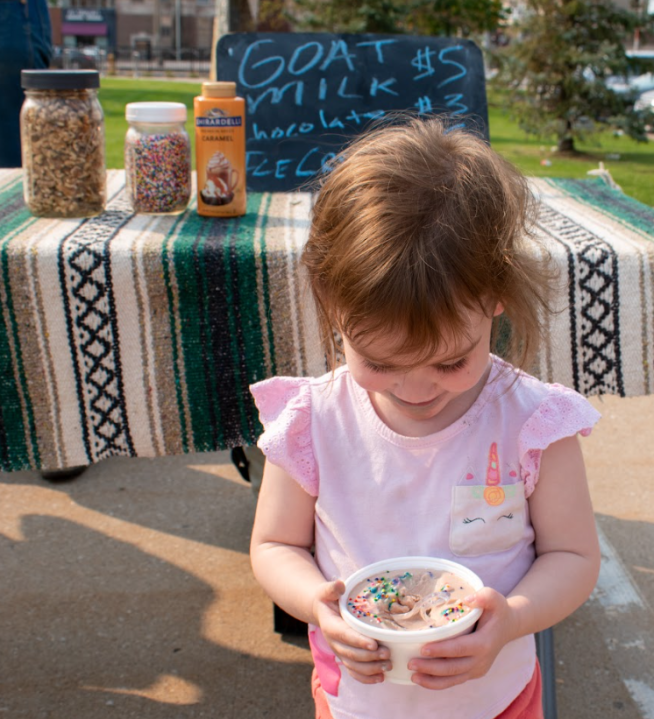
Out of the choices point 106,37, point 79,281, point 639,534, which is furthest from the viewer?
point 106,37

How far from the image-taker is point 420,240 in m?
1.09

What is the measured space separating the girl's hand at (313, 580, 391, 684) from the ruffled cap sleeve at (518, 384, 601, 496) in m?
0.33

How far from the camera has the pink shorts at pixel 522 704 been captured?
1287 mm

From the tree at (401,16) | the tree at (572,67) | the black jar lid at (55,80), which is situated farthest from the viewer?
the tree at (401,16)

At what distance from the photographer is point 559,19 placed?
402 inches

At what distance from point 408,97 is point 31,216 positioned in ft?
3.67

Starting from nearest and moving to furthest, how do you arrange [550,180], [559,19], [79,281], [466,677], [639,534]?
[466,677] < [79,281] < [550,180] < [639,534] < [559,19]

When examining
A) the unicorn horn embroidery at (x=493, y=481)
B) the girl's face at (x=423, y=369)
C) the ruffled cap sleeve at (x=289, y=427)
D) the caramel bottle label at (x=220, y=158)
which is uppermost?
the caramel bottle label at (x=220, y=158)

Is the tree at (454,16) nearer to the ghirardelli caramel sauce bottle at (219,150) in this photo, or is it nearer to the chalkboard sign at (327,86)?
the chalkboard sign at (327,86)

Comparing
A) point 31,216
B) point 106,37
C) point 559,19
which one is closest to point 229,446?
point 31,216

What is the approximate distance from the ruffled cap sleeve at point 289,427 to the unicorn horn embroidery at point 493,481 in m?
0.25

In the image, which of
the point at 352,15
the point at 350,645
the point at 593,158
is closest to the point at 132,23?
the point at 352,15

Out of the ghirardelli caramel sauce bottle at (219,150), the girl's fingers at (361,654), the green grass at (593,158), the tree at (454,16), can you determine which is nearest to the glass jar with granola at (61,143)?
the ghirardelli caramel sauce bottle at (219,150)

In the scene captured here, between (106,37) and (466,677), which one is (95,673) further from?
(106,37)
